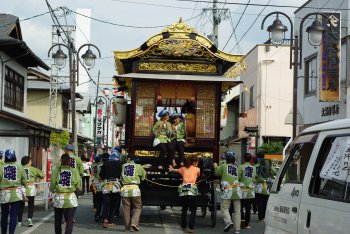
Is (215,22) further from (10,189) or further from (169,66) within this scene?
(10,189)

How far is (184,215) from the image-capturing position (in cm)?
1355

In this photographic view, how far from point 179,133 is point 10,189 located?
452cm

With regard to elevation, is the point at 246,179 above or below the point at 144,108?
below

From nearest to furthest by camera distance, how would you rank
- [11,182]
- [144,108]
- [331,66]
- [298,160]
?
1. [298,160]
2. [11,182]
3. [144,108]
4. [331,66]

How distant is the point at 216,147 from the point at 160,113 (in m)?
1.76

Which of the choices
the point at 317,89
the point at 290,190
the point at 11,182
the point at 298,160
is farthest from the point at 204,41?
the point at 317,89

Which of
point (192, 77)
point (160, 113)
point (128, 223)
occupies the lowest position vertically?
point (128, 223)

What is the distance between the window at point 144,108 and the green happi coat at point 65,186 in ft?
13.7

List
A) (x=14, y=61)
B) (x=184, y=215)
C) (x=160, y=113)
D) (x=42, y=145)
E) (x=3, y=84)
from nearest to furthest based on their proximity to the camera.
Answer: (x=184, y=215) → (x=160, y=113) → (x=3, y=84) → (x=14, y=61) → (x=42, y=145)

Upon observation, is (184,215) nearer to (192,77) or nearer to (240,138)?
(192,77)

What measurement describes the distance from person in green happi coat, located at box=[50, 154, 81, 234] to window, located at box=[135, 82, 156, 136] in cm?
417

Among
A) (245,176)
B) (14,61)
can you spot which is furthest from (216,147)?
(14,61)

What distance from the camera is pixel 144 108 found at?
14836 millimetres

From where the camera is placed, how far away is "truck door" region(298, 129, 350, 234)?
4652 mm
